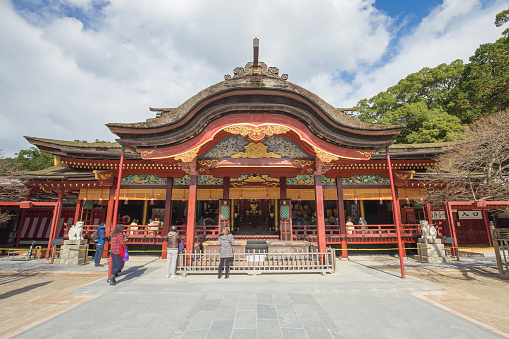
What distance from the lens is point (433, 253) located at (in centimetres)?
1065

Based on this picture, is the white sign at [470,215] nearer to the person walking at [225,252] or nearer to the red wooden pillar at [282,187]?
the red wooden pillar at [282,187]

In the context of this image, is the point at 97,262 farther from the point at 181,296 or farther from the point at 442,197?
the point at 442,197

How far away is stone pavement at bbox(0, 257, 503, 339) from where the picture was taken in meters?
3.73

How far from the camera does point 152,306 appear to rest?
4895 millimetres

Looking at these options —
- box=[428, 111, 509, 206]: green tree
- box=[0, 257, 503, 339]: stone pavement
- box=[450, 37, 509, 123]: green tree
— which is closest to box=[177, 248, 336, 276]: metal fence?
box=[0, 257, 503, 339]: stone pavement

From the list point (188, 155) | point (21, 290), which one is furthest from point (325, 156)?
point (21, 290)

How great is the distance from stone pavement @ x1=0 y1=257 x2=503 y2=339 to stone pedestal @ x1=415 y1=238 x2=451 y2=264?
4.96 m

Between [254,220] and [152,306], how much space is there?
12.3m

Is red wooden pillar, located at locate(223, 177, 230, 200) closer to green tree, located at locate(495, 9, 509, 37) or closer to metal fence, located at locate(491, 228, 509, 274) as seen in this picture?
metal fence, located at locate(491, 228, 509, 274)

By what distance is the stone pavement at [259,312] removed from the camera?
3729mm

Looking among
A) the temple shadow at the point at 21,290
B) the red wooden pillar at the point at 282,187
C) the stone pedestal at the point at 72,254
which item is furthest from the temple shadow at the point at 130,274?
the red wooden pillar at the point at 282,187

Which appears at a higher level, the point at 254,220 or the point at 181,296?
the point at 254,220

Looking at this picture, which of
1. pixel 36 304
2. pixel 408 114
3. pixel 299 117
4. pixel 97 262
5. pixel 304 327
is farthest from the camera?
pixel 408 114

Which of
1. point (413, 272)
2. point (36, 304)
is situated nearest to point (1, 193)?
point (36, 304)
